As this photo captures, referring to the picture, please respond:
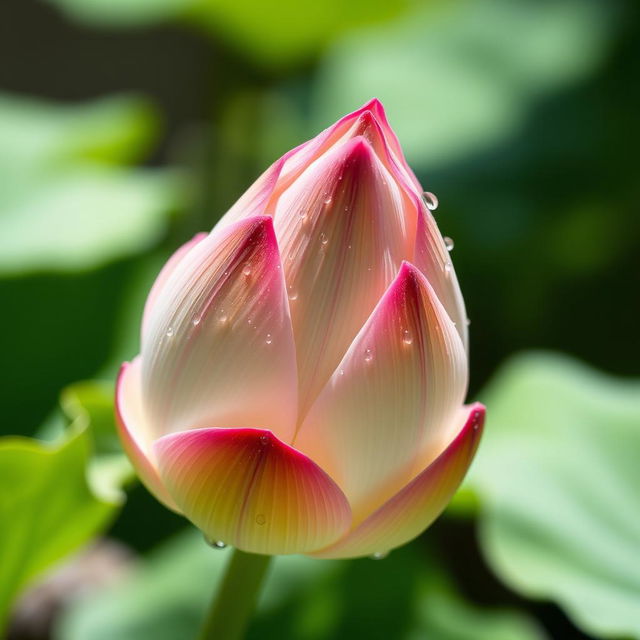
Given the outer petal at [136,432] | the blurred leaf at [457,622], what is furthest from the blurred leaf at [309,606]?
the outer petal at [136,432]

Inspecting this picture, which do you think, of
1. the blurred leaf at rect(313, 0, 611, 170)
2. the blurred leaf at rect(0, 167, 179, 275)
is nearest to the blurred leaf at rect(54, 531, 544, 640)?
the blurred leaf at rect(0, 167, 179, 275)

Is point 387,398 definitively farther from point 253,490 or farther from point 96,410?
point 96,410

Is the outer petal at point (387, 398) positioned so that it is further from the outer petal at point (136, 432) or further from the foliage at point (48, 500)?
the foliage at point (48, 500)

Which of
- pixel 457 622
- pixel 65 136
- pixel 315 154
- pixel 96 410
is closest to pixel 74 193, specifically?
pixel 65 136

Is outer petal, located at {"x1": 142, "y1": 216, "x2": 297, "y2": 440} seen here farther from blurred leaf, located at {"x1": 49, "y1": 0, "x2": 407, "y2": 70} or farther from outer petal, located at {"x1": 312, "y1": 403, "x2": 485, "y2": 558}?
blurred leaf, located at {"x1": 49, "y1": 0, "x2": 407, "y2": 70}

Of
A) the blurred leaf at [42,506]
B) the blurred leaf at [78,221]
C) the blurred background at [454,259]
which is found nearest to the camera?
the blurred leaf at [42,506]

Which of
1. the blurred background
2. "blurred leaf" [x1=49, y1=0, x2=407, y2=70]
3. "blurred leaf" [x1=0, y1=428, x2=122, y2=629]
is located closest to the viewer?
"blurred leaf" [x1=0, y1=428, x2=122, y2=629]

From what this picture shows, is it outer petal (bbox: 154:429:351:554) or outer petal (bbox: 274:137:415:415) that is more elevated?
outer petal (bbox: 274:137:415:415)

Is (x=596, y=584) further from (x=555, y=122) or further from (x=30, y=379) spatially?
(x=555, y=122)
